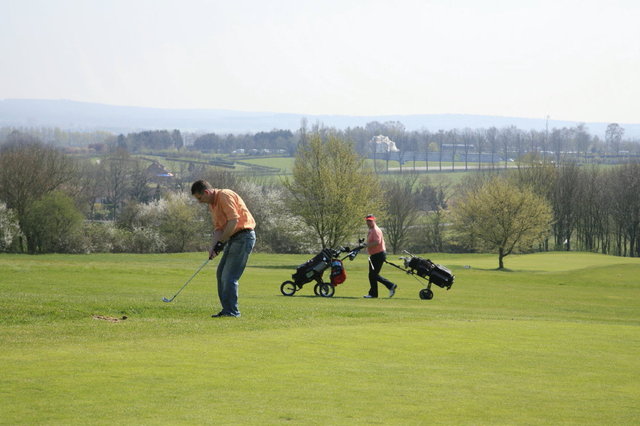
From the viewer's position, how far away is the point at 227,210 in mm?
14867

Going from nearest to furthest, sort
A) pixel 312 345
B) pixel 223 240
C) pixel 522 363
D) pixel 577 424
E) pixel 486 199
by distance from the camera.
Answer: pixel 577 424 → pixel 522 363 → pixel 312 345 → pixel 223 240 → pixel 486 199

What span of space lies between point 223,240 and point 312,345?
383 centimetres

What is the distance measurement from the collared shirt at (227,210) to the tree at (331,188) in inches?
1637

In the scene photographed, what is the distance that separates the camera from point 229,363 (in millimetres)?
10047

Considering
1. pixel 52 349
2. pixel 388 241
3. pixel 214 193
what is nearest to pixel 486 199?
pixel 388 241

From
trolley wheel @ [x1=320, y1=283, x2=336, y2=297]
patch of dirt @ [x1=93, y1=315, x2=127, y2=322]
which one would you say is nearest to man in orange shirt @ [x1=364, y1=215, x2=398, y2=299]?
trolley wheel @ [x1=320, y1=283, x2=336, y2=297]

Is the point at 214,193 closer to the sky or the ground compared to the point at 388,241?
closer to the sky

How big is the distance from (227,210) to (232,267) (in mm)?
1107

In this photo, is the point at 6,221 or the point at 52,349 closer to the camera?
the point at 52,349

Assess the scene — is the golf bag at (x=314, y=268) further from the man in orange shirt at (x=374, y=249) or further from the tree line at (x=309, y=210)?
the tree line at (x=309, y=210)

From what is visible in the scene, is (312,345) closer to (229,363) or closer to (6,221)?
(229,363)

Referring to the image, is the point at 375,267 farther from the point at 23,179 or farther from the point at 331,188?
the point at 23,179

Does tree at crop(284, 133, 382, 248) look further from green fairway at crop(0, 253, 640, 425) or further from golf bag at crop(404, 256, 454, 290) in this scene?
green fairway at crop(0, 253, 640, 425)

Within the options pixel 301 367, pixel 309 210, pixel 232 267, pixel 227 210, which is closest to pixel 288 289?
pixel 232 267
